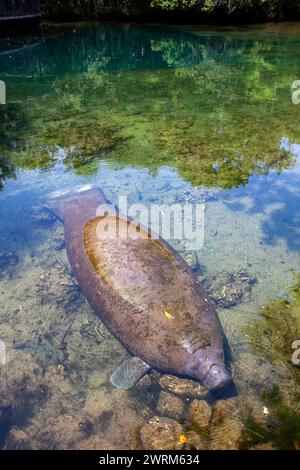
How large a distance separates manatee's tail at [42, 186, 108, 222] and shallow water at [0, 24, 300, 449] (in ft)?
0.69

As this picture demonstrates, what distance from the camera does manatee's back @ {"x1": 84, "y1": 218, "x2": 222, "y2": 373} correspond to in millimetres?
3455

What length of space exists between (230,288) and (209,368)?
147cm

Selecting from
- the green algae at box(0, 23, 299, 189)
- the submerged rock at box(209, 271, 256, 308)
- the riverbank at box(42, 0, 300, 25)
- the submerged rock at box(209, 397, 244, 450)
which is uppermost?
the riverbank at box(42, 0, 300, 25)

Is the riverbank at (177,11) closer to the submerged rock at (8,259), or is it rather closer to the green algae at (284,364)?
the submerged rock at (8,259)

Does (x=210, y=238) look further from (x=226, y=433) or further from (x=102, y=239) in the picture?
(x=226, y=433)

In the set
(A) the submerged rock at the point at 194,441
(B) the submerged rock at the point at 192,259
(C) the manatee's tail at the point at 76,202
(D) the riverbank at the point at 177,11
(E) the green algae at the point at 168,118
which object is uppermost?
(D) the riverbank at the point at 177,11

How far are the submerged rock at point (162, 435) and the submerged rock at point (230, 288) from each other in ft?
5.20

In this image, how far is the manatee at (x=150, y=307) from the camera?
133 inches

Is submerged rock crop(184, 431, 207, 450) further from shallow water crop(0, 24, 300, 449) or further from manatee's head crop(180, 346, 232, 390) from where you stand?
manatee's head crop(180, 346, 232, 390)

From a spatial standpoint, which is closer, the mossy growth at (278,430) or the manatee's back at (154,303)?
the mossy growth at (278,430)

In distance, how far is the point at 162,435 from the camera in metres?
3.06

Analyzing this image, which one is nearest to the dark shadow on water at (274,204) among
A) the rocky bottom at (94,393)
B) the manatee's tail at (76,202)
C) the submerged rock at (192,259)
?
the submerged rock at (192,259)

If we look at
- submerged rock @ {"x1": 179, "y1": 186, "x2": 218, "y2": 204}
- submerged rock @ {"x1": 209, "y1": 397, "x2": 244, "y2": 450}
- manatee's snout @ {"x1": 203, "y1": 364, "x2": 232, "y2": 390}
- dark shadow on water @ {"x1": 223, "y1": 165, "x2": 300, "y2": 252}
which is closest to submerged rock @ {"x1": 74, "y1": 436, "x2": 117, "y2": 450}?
submerged rock @ {"x1": 209, "y1": 397, "x2": 244, "y2": 450}

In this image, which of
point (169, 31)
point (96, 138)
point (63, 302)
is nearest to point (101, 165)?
point (96, 138)
